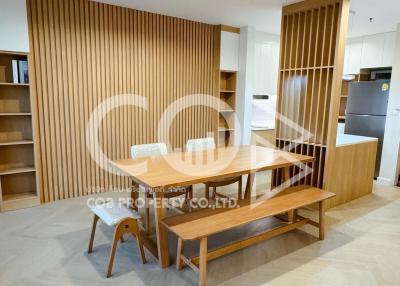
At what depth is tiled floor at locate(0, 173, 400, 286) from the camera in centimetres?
231

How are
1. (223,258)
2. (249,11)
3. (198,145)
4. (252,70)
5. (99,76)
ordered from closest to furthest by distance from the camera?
(223,258)
(198,145)
(99,76)
(249,11)
(252,70)

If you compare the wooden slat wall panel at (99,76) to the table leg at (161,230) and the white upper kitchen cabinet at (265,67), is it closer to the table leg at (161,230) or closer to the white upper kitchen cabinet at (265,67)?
the white upper kitchen cabinet at (265,67)

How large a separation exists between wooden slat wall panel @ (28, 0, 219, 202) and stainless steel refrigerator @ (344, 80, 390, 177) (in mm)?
2902

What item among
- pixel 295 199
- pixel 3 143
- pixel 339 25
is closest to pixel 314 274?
pixel 295 199

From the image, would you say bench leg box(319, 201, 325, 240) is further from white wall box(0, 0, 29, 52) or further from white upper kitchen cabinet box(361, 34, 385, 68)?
white wall box(0, 0, 29, 52)

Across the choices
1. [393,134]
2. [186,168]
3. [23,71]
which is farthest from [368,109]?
[23,71]

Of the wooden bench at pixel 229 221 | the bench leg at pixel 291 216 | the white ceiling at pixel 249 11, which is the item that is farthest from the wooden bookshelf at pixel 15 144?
the bench leg at pixel 291 216

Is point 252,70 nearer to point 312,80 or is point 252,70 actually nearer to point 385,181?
point 312,80

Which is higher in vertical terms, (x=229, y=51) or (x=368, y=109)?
(x=229, y=51)

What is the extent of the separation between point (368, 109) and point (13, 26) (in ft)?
18.2

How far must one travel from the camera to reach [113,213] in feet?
8.06

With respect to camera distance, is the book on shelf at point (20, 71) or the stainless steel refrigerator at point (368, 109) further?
the stainless steel refrigerator at point (368, 109)

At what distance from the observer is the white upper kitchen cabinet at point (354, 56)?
18.1ft

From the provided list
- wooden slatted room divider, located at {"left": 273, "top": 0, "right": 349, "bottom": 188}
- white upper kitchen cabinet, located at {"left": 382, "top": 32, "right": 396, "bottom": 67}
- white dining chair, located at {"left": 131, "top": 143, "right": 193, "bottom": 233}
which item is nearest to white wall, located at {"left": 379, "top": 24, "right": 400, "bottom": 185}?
white upper kitchen cabinet, located at {"left": 382, "top": 32, "right": 396, "bottom": 67}
